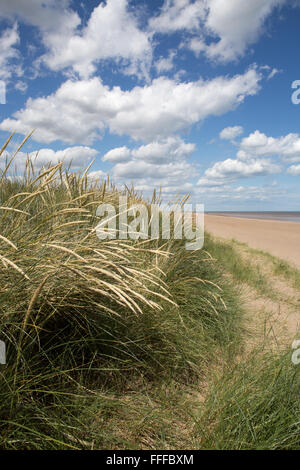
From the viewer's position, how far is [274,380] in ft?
4.09

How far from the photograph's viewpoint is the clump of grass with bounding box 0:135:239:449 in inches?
40.3

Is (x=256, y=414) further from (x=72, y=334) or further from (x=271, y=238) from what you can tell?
(x=271, y=238)

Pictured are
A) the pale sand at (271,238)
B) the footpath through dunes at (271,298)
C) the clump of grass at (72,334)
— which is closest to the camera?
the clump of grass at (72,334)

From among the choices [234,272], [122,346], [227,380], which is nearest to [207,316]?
[227,380]

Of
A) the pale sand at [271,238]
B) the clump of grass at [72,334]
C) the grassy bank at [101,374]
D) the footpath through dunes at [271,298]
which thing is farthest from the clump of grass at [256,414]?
the pale sand at [271,238]

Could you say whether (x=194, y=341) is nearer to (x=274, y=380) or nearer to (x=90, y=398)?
(x=274, y=380)

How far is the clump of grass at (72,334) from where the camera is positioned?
1024 mm

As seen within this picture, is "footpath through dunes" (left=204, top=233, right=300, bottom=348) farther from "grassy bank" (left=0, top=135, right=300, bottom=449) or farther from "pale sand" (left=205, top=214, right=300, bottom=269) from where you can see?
"pale sand" (left=205, top=214, right=300, bottom=269)

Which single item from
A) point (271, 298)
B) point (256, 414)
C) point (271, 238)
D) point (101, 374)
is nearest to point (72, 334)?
point (101, 374)

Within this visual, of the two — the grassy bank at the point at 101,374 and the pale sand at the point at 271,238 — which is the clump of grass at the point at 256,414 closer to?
the grassy bank at the point at 101,374
